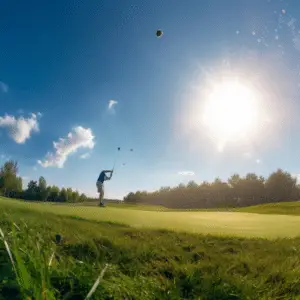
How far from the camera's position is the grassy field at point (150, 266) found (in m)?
1.73

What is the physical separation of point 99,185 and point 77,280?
13.0 meters

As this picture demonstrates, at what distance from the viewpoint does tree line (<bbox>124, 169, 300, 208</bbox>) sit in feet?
176

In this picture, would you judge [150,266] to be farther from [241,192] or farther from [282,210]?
[241,192]

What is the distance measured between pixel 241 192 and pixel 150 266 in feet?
182

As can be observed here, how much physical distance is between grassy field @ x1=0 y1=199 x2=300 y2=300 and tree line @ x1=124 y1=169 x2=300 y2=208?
165 feet

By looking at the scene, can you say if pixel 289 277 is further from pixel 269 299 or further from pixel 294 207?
pixel 294 207

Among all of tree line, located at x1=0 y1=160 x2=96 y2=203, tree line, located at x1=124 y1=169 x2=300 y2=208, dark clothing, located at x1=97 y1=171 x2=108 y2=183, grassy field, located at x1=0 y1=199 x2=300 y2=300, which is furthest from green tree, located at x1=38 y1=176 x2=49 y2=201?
grassy field, located at x1=0 y1=199 x2=300 y2=300

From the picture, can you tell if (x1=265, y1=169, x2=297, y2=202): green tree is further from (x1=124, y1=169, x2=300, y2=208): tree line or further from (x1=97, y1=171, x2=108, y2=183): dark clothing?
(x1=97, y1=171, x2=108, y2=183): dark clothing

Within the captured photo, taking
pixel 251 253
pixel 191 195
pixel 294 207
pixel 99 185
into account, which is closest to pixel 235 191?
pixel 191 195

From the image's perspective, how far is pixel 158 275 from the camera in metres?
2.83

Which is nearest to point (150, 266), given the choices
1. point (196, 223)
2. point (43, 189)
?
point (196, 223)

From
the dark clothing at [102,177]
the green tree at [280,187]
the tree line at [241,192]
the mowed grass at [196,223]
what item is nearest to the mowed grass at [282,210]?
the mowed grass at [196,223]

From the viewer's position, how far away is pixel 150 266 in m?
3.06

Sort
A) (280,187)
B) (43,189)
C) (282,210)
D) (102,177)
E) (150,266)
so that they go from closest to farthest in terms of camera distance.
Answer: (150,266) → (102,177) → (282,210) → (280,187) → (43,189)
